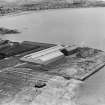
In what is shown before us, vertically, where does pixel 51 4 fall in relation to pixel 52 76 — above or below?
above

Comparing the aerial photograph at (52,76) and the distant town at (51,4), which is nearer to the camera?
the aerial photograph at (52,76)

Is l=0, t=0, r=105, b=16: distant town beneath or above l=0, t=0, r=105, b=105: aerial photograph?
above

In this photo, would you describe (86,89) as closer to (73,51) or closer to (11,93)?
(11,93)

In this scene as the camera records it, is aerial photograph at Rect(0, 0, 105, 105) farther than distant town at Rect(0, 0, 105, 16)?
No

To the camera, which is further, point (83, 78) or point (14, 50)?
point (14, 50)

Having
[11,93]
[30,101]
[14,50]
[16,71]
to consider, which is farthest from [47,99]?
[14,50]

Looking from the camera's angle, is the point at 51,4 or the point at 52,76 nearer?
the point at 52,76

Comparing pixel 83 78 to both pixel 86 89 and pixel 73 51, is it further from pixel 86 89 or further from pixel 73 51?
pixel 73 51

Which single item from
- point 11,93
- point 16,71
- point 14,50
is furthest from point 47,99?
point 14,50

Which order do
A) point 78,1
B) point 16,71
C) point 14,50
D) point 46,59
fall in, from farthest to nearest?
1. point 78,1
2. point 14,50
3. point 46,59
4. point 16,71

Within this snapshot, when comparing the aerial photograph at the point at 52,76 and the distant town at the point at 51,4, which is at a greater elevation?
the distant town at the point at 51,4

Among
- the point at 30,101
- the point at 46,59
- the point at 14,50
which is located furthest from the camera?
the point at 14,50
